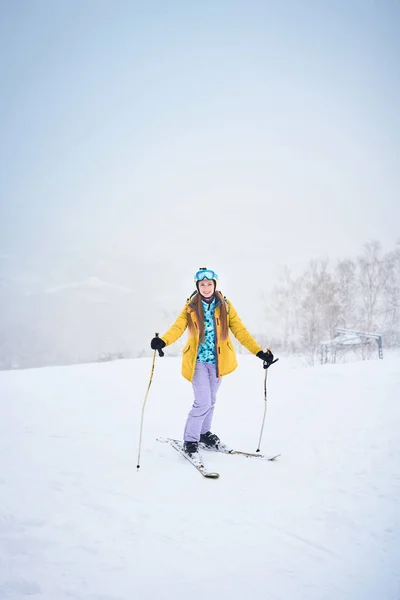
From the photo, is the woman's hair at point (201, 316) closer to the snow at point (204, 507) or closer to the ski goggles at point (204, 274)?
the ski goggles at point (204, 274)

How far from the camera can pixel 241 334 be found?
4.84 metres

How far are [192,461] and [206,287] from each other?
89.4 inches

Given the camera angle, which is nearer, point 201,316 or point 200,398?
point 200,398

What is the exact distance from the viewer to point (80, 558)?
240 centimetres

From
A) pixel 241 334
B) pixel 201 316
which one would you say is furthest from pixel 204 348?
pixel 241 334

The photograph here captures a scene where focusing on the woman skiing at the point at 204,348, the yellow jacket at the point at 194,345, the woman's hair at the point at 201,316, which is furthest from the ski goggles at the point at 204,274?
the yellow jacket at the point at 194,345

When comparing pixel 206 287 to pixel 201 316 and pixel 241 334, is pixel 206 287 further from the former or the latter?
pixel 241 334

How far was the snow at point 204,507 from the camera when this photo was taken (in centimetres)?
225

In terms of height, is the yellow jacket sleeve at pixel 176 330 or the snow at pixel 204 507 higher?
the yellow jacket sleeve at pixel 176 330

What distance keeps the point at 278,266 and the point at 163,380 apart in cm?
3275

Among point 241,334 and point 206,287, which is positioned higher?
point 206,287

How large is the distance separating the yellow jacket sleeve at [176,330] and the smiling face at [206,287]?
36 centimetres

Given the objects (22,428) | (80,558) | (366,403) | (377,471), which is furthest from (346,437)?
(22,428)

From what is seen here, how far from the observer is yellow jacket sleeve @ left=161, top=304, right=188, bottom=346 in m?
4.40
